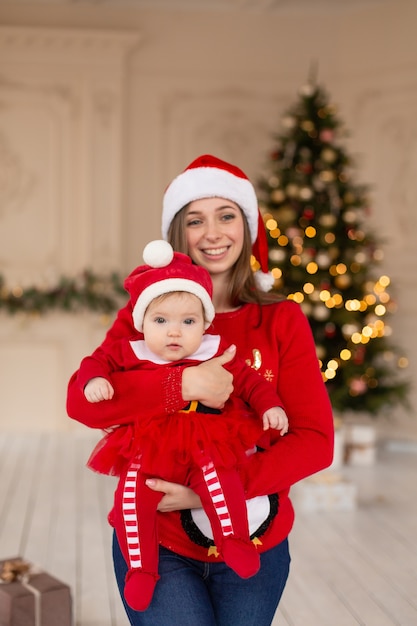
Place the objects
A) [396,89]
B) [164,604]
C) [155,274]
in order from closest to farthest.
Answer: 1. [164,604]
2. [155,274]
3. [396,89]

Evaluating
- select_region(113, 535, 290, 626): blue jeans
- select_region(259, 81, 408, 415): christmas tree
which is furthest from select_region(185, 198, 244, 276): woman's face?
select_region(259, 81, 408, 415): christmas tree

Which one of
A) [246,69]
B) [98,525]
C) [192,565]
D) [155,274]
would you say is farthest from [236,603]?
[246,69]

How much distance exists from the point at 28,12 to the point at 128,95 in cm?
100

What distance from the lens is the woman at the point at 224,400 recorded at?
1.79m

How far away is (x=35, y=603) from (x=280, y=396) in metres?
1.32

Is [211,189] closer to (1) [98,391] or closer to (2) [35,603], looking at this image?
(1) [98,391]

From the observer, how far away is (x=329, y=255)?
5.78m

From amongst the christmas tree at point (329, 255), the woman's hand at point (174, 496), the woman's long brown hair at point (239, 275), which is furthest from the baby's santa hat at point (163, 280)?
the christmas tree at point (329, 255)

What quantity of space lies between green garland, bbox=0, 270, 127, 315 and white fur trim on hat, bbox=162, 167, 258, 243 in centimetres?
442

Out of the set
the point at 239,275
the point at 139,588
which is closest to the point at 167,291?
the point at 239,275

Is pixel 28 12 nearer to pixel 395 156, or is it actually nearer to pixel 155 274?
pixel 395 156

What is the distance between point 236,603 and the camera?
1.81 meters

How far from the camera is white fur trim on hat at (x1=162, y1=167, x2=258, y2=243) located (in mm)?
2158

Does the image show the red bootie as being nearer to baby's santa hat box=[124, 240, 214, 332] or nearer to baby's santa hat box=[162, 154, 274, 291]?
baby's santa hat box=[124, 240, 214, 332]
